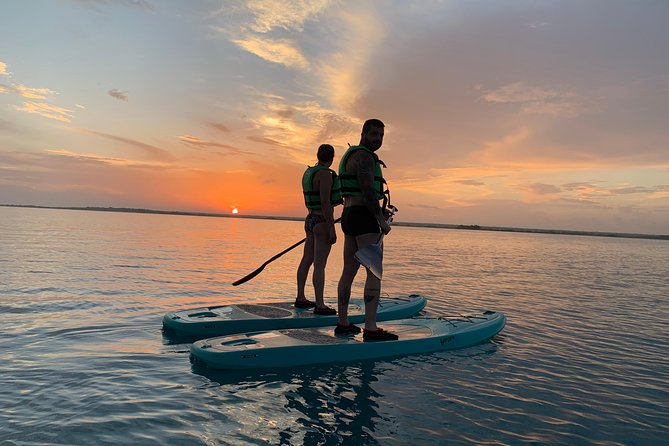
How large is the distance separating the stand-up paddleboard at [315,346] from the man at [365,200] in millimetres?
308

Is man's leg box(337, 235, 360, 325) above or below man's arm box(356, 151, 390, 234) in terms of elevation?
below

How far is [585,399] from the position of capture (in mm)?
5344

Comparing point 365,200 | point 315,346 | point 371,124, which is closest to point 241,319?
point 315,346

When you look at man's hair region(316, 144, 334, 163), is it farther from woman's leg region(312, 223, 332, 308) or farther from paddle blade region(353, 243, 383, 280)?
paddle blade region(353, 243, 383, 280)

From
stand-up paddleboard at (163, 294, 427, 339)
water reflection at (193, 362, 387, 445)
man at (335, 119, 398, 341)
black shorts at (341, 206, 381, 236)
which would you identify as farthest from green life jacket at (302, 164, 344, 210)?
water reflection at (193, 362, 387, 445)

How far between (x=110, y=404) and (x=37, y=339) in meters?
3.35

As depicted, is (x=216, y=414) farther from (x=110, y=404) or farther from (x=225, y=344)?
(x=225, y=344)

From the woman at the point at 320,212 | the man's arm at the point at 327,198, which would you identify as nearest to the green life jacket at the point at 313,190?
the woman at the point at 320,212

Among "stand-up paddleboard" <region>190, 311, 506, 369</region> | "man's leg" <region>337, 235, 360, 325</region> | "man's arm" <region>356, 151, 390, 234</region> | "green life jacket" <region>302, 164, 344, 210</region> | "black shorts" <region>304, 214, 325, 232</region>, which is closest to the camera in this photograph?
"stand-up paddleboard" <region>190, 311, 506, 369</region>

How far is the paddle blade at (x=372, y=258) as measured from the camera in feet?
20.1

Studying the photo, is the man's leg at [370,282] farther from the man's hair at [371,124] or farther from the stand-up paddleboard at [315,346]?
the man's hair at [371,124]

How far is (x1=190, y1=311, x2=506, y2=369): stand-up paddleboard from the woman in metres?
1.40

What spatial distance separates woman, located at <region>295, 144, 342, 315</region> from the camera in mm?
7938

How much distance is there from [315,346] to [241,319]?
2126mm
